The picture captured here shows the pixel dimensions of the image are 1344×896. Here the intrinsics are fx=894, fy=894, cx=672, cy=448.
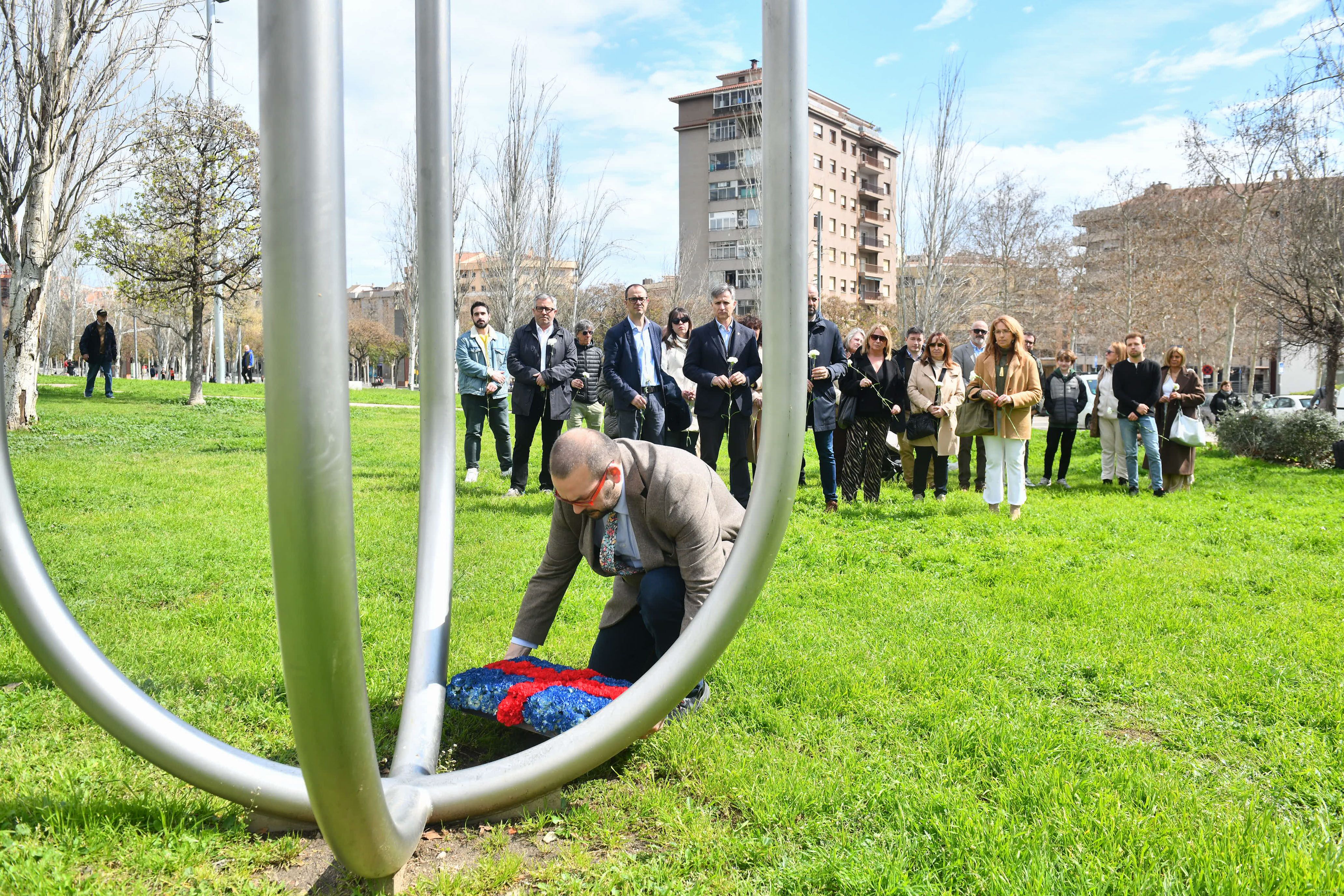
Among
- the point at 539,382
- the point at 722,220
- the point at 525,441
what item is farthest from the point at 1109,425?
the point at 722,220

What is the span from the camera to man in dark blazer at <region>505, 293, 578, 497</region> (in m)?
9.97

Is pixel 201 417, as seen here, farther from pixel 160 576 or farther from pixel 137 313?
pixel 137 313

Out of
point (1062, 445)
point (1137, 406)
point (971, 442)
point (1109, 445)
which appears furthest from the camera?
point (1109, 445)

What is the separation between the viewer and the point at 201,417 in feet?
57.4

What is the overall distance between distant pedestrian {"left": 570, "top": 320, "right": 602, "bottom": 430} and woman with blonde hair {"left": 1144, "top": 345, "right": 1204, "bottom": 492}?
7280 millimetres

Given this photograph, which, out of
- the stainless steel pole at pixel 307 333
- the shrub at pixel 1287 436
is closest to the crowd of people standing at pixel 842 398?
the shrub at pixel 1287 436

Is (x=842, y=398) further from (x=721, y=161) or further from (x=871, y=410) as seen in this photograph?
(x=721, y=161)

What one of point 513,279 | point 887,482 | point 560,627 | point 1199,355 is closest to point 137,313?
point 513,279

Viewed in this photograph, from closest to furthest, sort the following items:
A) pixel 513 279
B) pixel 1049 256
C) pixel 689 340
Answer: pixel 689 340 < pixel 513 279 < pixel 1049 256

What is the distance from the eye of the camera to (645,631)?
4.36 m

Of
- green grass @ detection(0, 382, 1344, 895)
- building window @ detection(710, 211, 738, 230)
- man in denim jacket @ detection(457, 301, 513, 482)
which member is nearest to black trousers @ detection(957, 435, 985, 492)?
green grass @ detection(0, 382, 1344, 895)

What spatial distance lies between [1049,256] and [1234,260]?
→ 21.0m

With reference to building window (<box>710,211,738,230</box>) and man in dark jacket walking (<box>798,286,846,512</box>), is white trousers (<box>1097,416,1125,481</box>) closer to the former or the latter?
man in dark jacket walking (<box>798,286,846,512</box>)

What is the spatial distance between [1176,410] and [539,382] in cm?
829
